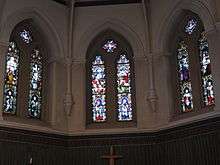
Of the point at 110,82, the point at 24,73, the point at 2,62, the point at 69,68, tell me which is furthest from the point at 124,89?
the point at 2,62

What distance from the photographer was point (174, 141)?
14820 mm

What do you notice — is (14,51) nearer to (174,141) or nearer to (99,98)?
(99,98)

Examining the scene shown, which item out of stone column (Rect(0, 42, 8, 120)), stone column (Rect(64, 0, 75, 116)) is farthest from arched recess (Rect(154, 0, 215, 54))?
stone column (Rect(0, 42, 8, 120))

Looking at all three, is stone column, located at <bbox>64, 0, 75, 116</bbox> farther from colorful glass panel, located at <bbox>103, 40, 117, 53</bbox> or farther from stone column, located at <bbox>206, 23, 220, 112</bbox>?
stone column, located at <bbox>206, 23, 220, 112</bbox>

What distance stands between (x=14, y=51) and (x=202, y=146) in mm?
8221

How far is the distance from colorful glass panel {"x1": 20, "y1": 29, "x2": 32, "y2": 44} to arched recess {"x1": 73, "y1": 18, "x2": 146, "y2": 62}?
2.06 meters

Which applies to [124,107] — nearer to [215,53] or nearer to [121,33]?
[121,33]

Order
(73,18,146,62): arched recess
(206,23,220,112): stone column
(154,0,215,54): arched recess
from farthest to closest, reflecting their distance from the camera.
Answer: (73,18,146,62): arched recess → (154,0,215,54): arched recess → (206,23,220,112): stone column

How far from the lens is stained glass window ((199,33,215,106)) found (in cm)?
1445

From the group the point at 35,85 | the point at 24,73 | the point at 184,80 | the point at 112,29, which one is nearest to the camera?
the point at 184,80

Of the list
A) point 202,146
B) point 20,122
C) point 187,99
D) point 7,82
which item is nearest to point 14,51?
point 7,82

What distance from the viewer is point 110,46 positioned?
689 inches

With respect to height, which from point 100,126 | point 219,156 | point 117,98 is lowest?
point 219,156

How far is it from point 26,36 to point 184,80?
684 centimetres
